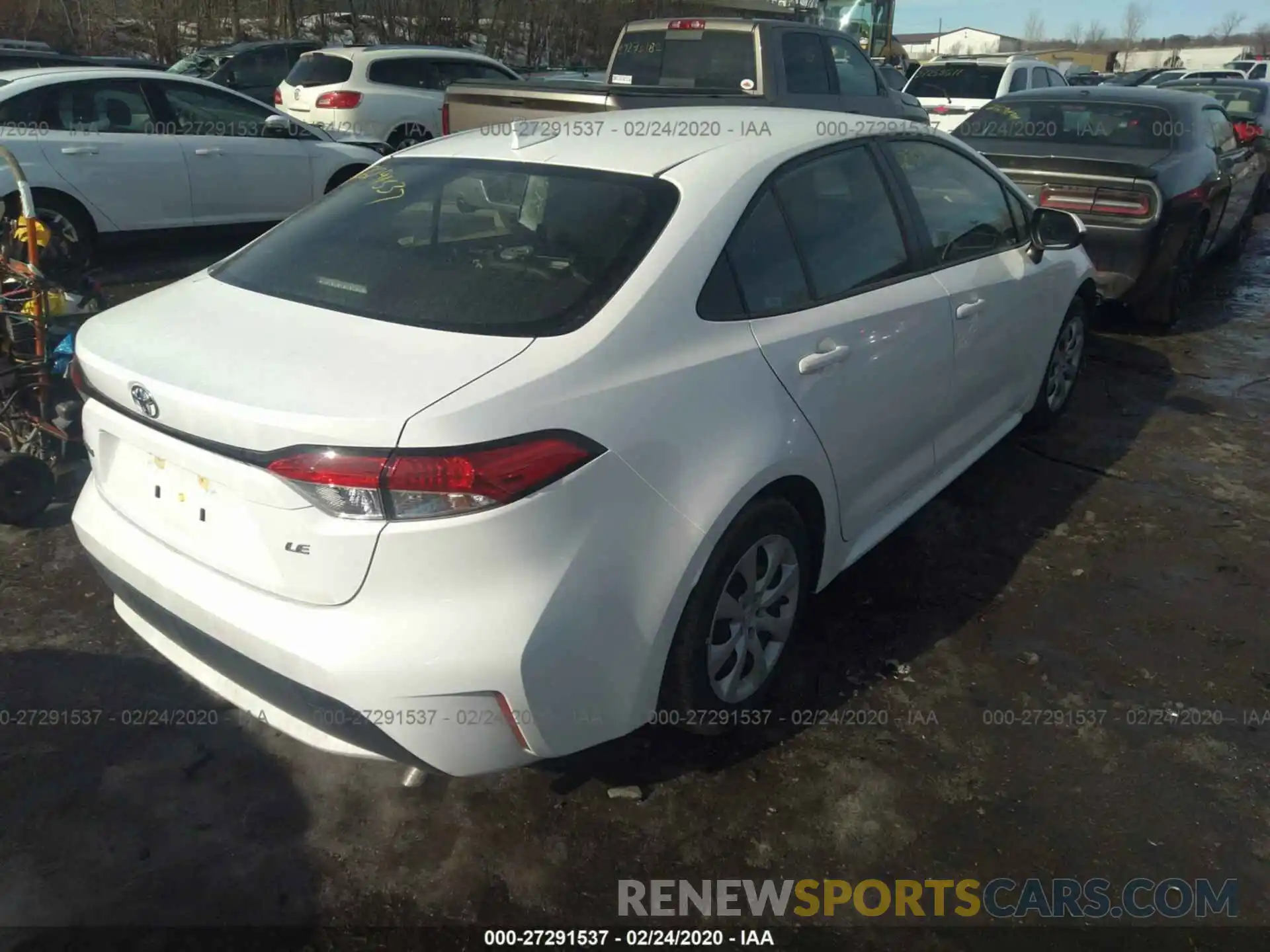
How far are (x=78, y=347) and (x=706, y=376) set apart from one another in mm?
1647

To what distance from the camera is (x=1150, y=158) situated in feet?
22.8

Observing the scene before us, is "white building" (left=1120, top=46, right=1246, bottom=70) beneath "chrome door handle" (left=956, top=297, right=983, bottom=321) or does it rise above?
above

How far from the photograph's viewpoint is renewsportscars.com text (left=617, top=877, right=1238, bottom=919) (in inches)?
94.8

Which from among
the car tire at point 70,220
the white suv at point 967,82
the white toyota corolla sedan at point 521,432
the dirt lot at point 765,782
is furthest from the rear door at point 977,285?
the white suv at point 967,82

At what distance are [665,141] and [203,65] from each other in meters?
14.6

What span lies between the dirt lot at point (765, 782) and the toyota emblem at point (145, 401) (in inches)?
40.7

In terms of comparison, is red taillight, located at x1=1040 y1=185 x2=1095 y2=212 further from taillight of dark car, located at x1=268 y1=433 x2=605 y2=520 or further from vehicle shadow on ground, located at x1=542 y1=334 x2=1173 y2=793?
taillight of dark car, located at x1=268 y1=433 x2=605 y2=520

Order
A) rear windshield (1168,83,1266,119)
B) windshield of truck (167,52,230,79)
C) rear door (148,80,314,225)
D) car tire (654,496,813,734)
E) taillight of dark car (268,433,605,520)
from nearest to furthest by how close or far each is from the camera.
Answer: taillight of dark car (268,433,605,520)
car tire (654,496,813,734)
rear door (148,80,314,225)
rear windshield (1168,83,1266,119)
windshield of truck (167,52,230,79)

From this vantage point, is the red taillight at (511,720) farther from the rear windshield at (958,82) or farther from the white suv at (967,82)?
the rear windshield at (958,82)

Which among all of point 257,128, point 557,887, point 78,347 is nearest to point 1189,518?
point 557,887

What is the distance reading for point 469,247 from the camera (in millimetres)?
2789

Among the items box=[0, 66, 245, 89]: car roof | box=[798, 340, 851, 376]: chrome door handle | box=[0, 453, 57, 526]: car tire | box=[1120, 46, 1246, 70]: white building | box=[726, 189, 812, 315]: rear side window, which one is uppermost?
box=[1120, 46, 1246, 70]: white building

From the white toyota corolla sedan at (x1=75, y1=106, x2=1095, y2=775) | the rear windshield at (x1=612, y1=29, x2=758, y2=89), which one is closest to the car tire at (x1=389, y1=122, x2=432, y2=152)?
the rear windshield at (x1=612, y1=29, x2=758, y2=89)

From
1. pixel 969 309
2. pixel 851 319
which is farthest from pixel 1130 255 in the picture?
pixel 851 319
